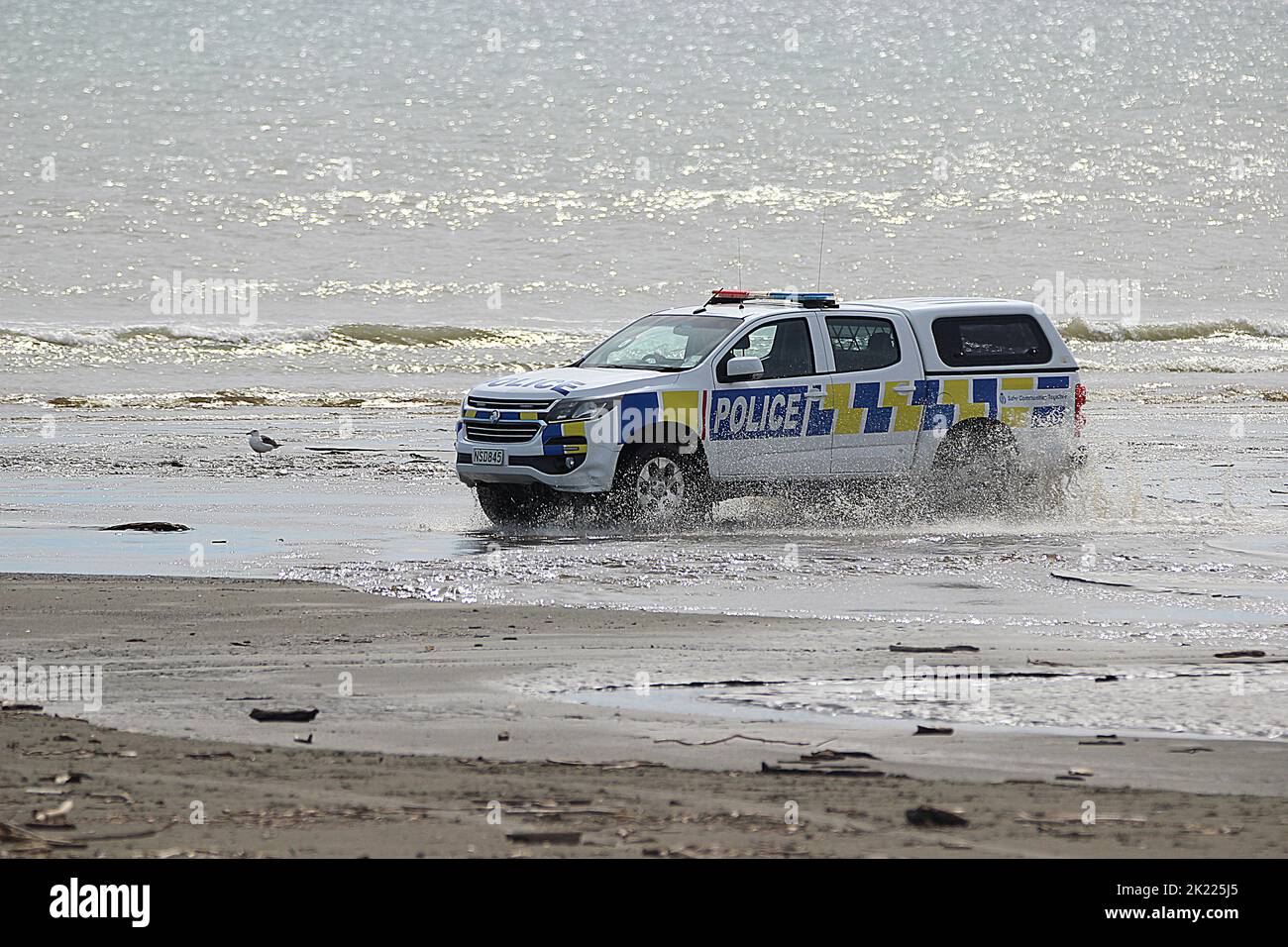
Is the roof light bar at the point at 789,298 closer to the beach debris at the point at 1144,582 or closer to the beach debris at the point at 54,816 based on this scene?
the beach debris at the point at 1144,582

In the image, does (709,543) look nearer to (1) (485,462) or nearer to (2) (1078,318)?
(1) (485,462)

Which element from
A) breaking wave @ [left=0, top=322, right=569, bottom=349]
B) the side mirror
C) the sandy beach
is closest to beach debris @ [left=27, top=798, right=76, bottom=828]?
the sandy beach

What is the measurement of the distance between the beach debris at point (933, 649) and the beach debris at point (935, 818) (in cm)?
312

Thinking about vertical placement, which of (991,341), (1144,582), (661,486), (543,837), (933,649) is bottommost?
(543,837)

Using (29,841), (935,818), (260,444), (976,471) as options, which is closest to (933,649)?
(935,818)

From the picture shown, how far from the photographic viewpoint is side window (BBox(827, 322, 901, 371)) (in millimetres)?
14820

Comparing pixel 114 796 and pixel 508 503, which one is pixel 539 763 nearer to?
pixel 114 796

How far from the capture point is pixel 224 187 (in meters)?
76.5

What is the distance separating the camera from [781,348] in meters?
14.6

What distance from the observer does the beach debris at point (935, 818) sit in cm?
567

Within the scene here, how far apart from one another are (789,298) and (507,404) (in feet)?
8.38

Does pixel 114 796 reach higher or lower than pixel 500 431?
lower

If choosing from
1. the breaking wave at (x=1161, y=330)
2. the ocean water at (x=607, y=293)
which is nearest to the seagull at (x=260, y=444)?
the ocean water at (x=607, y=293)

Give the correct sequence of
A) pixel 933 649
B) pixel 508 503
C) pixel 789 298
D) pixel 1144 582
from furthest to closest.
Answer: pixel 789 298, pixel 508 503, pixel 1144 582, pixel 933 649
